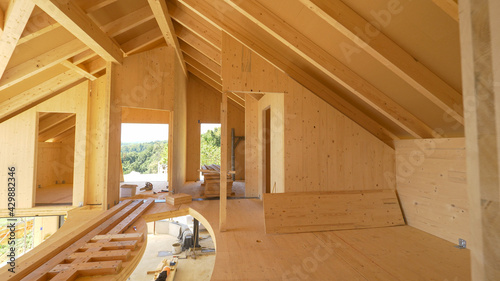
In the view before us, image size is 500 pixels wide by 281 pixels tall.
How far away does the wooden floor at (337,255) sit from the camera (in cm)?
235

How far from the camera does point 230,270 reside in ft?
7.92

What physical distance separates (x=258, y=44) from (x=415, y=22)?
220 cm

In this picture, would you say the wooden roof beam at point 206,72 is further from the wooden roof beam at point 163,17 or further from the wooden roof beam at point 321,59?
the wooden roof beam at point 321,59

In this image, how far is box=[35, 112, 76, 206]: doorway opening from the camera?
7270 mm

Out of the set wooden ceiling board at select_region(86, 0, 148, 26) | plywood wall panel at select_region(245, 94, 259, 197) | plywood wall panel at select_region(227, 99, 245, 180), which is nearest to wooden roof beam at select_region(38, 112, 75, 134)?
wooden ceiling board at select_region(86, 0, 148, 26)

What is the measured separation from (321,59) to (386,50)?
2.69 ft

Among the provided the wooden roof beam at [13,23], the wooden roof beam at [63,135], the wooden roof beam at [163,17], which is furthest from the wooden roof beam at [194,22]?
the wooden roof beam at [63,135]

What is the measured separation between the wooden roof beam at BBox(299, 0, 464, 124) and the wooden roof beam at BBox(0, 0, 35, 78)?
3.31 m

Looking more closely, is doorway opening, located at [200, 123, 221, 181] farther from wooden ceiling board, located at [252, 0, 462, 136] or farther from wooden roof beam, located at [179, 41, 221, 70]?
wooden ceiling board, located at [252, 0, 462, 136]

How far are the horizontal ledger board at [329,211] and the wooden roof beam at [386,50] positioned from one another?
78.9 inches

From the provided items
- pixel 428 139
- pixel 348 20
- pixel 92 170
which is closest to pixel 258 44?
pixel 348 20

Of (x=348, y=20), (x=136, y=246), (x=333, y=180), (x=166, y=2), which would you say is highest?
(x=166, y=2)

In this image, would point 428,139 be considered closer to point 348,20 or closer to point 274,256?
point 348,20

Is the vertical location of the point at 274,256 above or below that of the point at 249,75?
below
